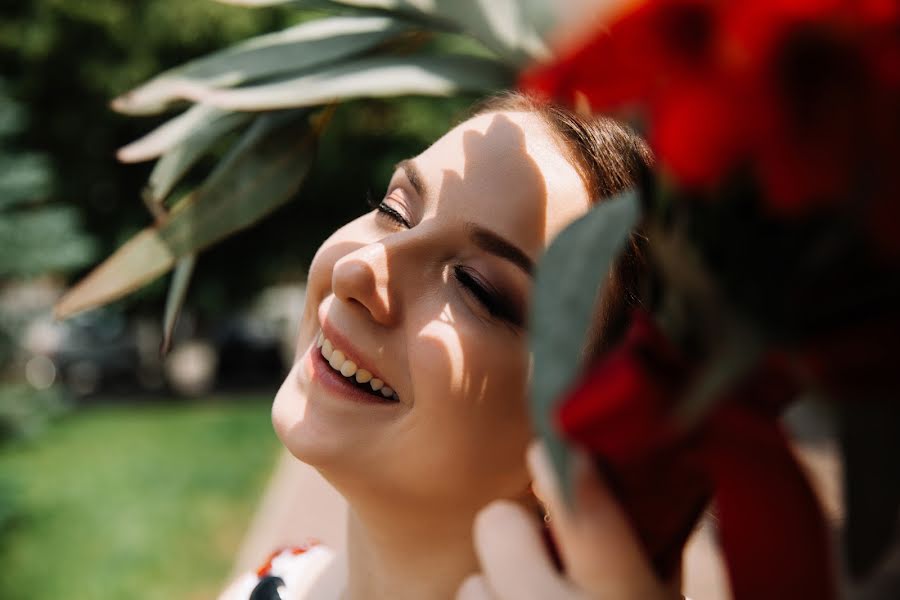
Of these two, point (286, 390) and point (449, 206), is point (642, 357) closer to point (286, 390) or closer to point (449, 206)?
point (449, 206)

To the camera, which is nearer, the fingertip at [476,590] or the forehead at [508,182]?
the fingertip at [476,590]

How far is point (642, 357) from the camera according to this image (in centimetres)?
60

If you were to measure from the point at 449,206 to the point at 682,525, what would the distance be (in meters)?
0.48

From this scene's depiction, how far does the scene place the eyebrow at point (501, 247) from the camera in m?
1.07

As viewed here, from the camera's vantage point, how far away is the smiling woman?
3.47ft

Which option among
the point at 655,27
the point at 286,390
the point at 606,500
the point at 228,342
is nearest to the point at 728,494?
the point at 606,500

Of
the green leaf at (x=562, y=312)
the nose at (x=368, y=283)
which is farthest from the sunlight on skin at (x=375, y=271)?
the green leaf at (x=562, y=312)

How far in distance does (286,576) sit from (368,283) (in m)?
0.74

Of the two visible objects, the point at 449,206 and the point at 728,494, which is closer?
the point at 728,494

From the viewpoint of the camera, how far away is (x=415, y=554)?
1.20 meters

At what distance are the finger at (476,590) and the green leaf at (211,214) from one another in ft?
1.73

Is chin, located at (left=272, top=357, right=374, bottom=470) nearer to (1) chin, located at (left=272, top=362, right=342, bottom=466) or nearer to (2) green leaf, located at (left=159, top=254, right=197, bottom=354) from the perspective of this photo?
(1) chin, located at (left=272, top=362, right=342, bottom=466)

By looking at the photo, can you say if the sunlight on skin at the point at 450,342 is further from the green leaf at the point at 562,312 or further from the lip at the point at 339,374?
the green leaf at the point at 562,312

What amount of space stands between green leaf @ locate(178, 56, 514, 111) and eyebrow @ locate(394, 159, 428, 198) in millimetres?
101
